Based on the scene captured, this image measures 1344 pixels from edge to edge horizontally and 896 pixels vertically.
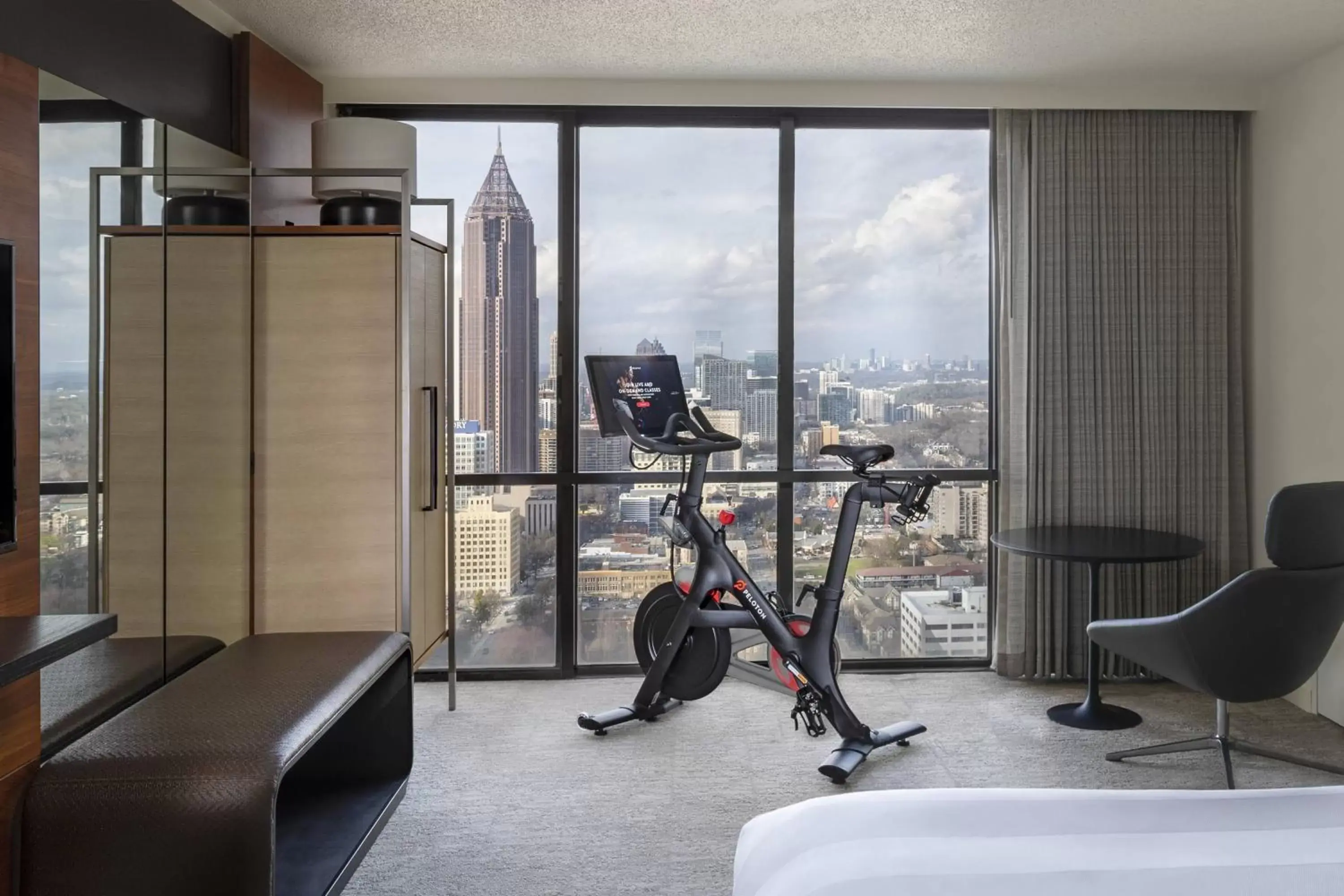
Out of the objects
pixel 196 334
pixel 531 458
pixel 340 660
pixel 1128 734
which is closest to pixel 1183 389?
pixel 1128 734

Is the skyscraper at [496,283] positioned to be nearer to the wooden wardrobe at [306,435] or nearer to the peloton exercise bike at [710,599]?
the wooden wardrobe at [306,435]

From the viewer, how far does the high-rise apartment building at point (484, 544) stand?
4254mm

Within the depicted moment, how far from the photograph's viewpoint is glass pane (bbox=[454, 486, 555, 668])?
167 inches

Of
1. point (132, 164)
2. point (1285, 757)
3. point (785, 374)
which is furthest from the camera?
point (785, 374)

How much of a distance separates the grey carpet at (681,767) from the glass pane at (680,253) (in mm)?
1140

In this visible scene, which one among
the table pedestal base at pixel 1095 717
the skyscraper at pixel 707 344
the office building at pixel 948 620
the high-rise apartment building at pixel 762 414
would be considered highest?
the skyscraper at pixel 707 344

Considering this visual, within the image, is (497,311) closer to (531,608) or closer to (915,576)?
(531,608)

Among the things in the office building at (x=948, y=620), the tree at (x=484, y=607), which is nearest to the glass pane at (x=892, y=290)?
the office building at (x=948, y=620)

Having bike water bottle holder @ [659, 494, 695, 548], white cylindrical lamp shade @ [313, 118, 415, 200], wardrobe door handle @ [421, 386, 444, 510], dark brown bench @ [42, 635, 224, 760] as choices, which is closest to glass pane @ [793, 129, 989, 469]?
bike water bottle holder @ [659, 494, 695, 548]

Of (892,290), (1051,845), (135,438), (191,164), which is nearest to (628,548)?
(892,290)

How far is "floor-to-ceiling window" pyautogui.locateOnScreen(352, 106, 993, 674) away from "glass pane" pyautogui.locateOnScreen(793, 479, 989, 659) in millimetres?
11

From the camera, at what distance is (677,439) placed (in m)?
3.40

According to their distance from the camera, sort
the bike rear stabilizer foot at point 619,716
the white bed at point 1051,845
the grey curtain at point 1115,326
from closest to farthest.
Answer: the white bed at point 1051,845
the bike rear stabilizer foot at point 619,716
the grey curtain at point 1115,326

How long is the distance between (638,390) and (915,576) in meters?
1.67
